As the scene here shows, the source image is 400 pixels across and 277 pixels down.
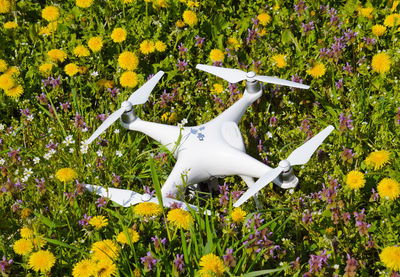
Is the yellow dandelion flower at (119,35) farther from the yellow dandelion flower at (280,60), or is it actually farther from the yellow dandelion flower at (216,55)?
the yellow dandelion flower at (280,60)

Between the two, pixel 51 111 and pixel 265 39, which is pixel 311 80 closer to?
pixel 265 39

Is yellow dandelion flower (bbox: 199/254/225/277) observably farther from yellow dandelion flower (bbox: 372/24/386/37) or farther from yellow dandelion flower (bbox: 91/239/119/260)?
yellow dandelion flower (bbox: 372/24/386/37)

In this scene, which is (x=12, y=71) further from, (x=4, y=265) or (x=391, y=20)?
(x=391, y=20)

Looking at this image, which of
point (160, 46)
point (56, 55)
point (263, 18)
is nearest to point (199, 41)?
point (160, 46)

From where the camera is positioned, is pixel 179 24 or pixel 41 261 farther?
pixel 179 24

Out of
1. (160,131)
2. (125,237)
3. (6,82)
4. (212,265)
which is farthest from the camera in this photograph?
(6,82)

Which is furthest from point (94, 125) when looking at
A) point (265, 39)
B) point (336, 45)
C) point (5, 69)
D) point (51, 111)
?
point (336, 45)
